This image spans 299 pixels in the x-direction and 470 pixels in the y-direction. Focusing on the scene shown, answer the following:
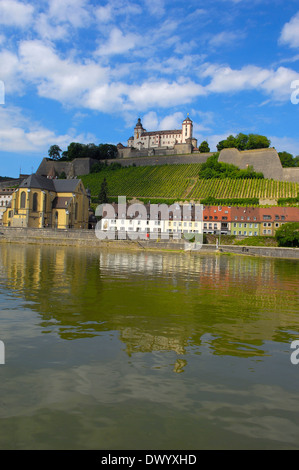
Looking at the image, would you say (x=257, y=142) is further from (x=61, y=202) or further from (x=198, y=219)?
(x=61, y=202)

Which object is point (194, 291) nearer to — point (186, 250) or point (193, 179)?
point (186, 250)

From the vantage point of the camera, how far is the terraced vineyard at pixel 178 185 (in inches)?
3884

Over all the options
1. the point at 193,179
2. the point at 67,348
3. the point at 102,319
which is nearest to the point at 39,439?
the point at 67,348

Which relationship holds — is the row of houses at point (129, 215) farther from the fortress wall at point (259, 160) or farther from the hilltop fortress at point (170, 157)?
the hilltop fortress at point (170, 157)

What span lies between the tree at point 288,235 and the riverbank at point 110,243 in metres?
6.74

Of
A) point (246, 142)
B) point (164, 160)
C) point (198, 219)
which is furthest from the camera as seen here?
point (164, 160)

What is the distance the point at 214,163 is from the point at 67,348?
110m

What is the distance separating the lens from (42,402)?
6.55 m

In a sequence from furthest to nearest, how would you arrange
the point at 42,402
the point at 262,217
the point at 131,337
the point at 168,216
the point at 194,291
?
the point at 168,216 → the point at 262,217 → the point at 194,291 → the point at 131,337 → the point at 42,402

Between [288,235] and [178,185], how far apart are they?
49635 mm

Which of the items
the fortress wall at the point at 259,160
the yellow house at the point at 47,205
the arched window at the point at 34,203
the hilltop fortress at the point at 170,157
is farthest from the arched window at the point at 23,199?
the fortress wall at the point at 259,160

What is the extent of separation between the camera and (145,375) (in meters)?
7.75

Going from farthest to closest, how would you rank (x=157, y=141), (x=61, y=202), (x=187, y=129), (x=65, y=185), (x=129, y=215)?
(x=157, y=141), (x=187, y=129), (x=129, y=215), (x=65, y=185), (x=61, y=202)

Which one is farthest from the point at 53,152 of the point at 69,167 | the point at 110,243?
the point at 110,243
